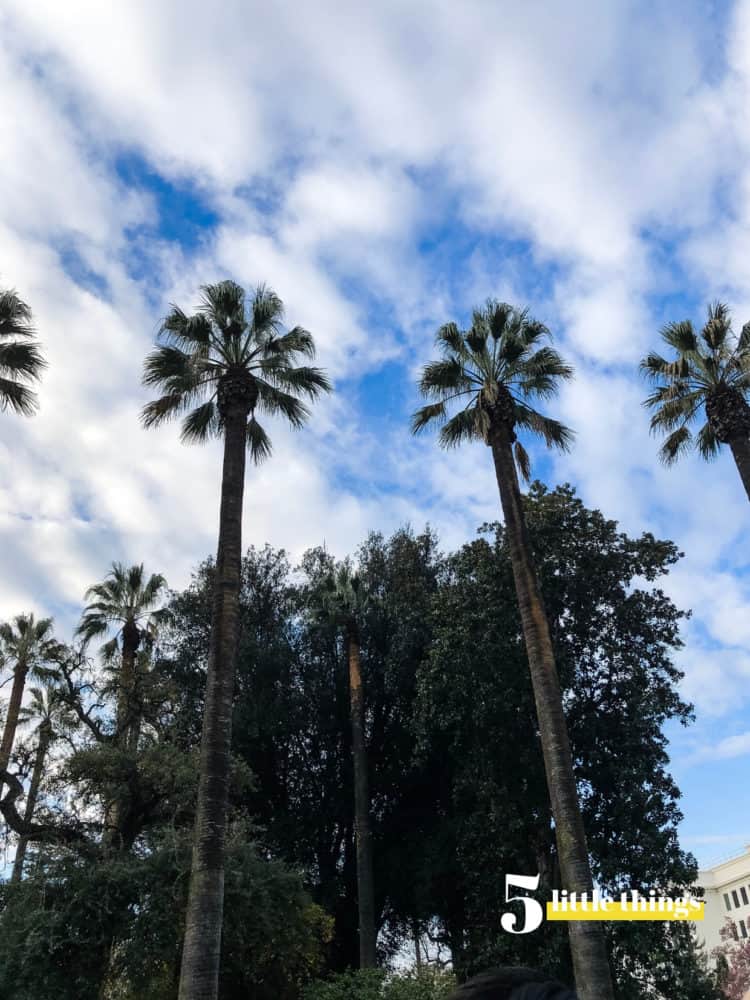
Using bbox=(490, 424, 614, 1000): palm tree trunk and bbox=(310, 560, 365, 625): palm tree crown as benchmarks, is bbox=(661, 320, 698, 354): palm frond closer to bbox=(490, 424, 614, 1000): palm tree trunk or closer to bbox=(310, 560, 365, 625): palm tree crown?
bbox=(490, 424, 614, 1000): palm tree trunk

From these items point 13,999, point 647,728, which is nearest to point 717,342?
point 647,728

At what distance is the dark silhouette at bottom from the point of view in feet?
3.92

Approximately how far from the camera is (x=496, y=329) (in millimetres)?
22312

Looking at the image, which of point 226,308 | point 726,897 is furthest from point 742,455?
point 726,897

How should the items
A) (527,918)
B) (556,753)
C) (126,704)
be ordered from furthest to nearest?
(126,704)
(527,918)
(556,753)

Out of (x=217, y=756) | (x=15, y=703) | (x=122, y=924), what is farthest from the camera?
(x=15, y=703)

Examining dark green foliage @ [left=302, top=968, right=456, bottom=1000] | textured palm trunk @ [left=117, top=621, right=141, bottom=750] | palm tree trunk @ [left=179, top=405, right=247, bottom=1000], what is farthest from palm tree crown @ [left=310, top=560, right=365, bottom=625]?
palm tree trunk @ [left=179, top=405, right=247, bottom=1000]

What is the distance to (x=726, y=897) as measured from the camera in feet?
281

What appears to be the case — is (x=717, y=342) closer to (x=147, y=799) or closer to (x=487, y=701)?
(x=487, y=701)

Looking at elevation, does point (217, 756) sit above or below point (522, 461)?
below

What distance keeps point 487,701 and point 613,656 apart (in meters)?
4.59

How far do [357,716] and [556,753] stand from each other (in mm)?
13290

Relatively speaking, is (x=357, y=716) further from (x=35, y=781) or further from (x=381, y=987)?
(x=35, y=781)

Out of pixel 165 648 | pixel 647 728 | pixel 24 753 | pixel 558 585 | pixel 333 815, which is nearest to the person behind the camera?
pixel 24 753
